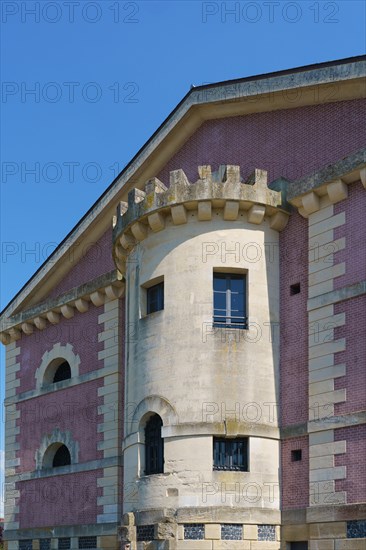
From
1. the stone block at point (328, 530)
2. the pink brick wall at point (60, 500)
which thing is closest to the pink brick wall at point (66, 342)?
the pink brick wall at point (60, 500)

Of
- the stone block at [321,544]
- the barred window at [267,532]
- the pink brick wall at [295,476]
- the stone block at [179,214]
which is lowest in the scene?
the stone block at [321,544]

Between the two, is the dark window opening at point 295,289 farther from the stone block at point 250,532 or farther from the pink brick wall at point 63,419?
the pink brick wall at point 63,419

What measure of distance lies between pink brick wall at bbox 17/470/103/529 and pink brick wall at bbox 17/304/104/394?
3.35 meters

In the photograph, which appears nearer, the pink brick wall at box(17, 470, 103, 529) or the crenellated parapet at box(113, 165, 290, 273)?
the crenellated parapet at box(113, 165, 290, 273)

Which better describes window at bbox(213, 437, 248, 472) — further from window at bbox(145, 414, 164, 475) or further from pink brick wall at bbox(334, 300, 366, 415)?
pink brick wall at bbox(334, 300, 366, 415)

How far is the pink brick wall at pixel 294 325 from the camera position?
2239 cm

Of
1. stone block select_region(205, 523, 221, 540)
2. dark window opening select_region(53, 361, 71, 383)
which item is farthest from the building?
dark window opening select_region(53, 361, 71, 383)

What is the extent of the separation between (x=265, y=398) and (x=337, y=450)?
2485 millimetres

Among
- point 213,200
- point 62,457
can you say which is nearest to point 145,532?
point 213,200

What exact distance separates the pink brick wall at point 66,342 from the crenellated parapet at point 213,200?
21.5ft

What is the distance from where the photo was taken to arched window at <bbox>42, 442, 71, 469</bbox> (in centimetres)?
3091

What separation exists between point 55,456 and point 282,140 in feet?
44.2

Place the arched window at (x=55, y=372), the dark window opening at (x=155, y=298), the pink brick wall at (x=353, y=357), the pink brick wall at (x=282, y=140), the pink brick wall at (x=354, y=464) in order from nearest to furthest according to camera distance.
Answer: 1. the pink brick wall at (x=354, y=464)
2. the pink brick wall at (x=353, y=357)
3. the pink brick wall at (x=282, y=140)
4. the dark window opening at (x=155, y=298)
5. the arched window at (x=55, y=372)

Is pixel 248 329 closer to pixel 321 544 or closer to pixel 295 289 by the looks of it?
pixel 295 289
